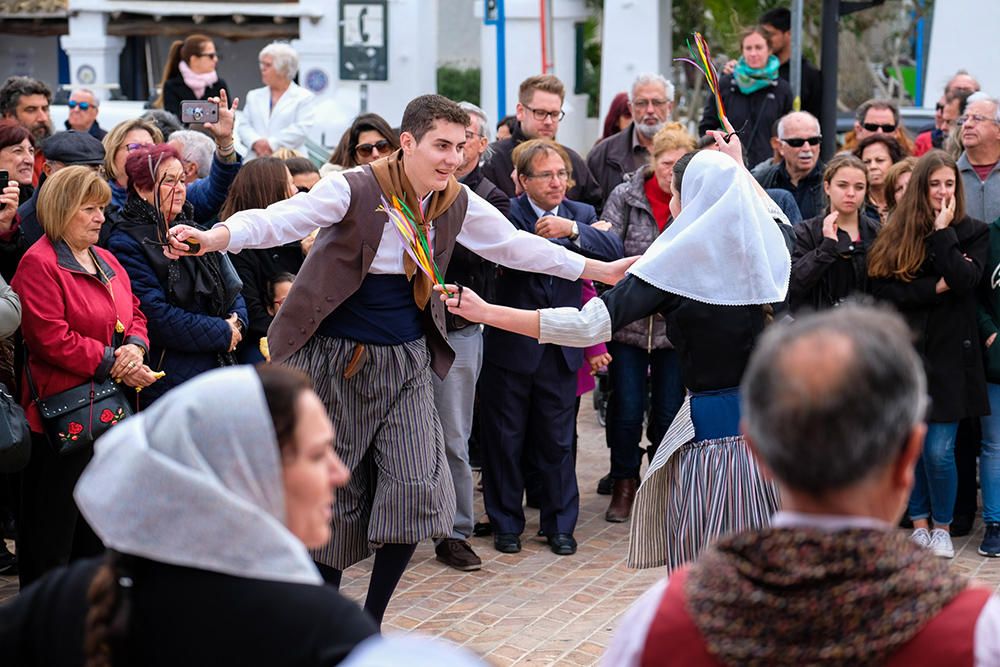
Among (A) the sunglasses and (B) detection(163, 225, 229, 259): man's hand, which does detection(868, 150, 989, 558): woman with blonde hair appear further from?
(B) detection(163, 225, 229, 259): man's hand

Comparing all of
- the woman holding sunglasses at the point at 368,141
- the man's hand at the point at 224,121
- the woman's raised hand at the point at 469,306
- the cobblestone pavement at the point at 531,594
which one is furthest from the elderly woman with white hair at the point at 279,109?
the woman's raised hand at the point at 469,306

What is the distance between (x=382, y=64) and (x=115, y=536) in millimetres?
20661

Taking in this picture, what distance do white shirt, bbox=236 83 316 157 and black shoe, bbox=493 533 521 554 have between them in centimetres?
464

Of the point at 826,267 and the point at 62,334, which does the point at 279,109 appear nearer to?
the point at 826,267

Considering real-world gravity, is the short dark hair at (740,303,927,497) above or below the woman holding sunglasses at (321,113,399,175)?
below

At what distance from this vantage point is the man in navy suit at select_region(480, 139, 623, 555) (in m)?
6.93

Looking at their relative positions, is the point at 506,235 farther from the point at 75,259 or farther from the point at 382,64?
the point at 382,64

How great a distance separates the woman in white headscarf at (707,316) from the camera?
4445 mm

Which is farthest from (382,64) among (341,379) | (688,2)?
(341,379)

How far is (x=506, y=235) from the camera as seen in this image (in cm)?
569

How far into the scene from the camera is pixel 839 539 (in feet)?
6.63

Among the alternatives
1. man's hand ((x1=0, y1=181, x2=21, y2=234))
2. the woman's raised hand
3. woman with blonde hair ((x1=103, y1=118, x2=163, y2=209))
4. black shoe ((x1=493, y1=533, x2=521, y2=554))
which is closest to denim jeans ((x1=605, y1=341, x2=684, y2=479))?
black shoe ((x1=493, y1=533, x2=521, y2=554))

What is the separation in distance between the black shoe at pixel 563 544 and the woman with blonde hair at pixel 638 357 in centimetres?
60

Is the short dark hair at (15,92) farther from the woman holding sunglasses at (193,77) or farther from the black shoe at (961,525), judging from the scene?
the black shoe at (961,525)
